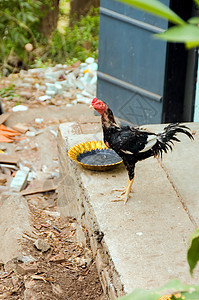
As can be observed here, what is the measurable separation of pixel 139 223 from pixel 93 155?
3.44ft

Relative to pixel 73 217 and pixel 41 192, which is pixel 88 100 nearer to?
pixel 41 192

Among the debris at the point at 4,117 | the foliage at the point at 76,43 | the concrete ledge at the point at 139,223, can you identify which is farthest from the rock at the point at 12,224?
the foliage at the point at 76,43

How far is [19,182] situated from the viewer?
511 centimetres

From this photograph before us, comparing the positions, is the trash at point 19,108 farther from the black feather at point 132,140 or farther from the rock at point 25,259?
the black feather at point 132,140

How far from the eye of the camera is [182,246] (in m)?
2.50

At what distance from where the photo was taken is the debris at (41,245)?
3378 mm

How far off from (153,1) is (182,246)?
2.09 meters

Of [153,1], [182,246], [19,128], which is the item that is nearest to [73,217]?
[182,246]

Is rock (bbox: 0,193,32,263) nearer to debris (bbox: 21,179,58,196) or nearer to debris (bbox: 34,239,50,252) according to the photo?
debris (bbox: 34,239,50,252)

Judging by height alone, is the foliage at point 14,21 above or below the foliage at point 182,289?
above

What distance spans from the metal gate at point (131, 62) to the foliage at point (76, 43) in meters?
3.40

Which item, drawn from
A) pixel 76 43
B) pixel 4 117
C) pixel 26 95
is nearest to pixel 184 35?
pixel 4 117

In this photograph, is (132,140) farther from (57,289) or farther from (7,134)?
(7,134)

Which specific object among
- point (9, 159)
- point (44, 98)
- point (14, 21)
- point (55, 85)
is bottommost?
point (9, 159)
